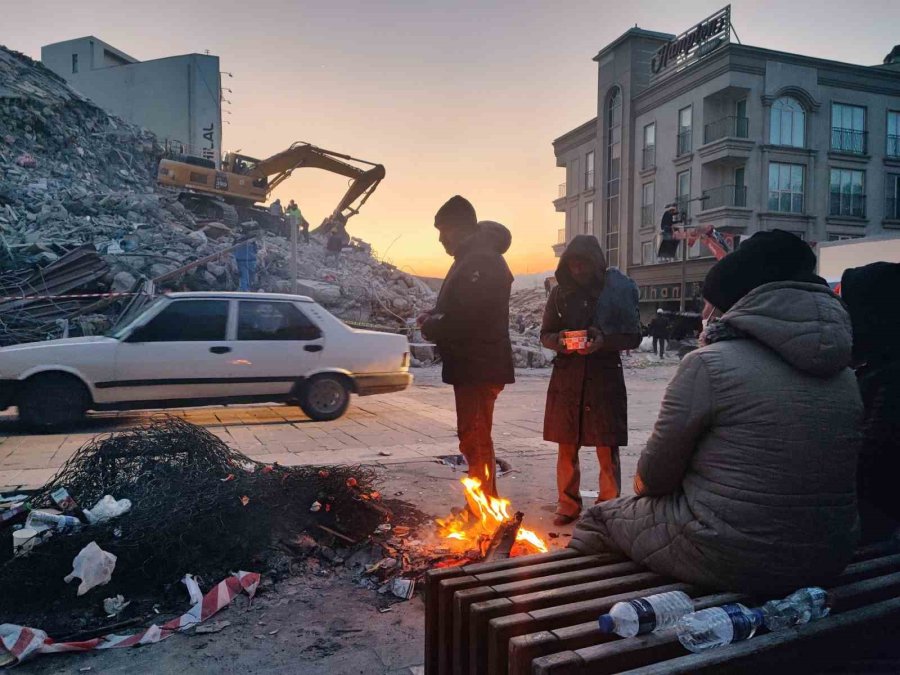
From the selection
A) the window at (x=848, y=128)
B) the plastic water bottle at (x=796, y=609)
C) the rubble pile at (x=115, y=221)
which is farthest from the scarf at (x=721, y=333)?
the window at (x=848, y=128)

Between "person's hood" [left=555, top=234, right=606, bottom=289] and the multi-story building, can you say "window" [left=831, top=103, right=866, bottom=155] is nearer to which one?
the multi-story building

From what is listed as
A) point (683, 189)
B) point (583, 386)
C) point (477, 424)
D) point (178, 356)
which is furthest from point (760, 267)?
point (683, 189)

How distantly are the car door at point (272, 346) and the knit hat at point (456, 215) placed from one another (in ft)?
15.3

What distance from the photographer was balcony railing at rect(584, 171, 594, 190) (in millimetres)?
41219

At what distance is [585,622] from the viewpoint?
1839 millimetres

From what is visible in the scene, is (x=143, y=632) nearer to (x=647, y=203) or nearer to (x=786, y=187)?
(x=786, y=187)

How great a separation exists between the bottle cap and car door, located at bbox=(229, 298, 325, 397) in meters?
7.20

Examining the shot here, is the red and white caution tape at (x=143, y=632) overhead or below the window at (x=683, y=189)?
below

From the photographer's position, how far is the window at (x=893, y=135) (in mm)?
33844

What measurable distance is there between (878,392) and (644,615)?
1.63m

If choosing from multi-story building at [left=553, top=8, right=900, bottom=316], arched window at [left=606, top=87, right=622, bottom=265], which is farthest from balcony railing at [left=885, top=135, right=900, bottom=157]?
arched window at [left=606, top=87, right=622, bottom=265]

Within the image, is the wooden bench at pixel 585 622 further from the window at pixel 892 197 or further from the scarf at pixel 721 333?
the window at pixel 892 197

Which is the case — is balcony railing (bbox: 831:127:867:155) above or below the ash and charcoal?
above

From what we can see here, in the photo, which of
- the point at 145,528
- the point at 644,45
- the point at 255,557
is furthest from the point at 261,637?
the point at 644,45
